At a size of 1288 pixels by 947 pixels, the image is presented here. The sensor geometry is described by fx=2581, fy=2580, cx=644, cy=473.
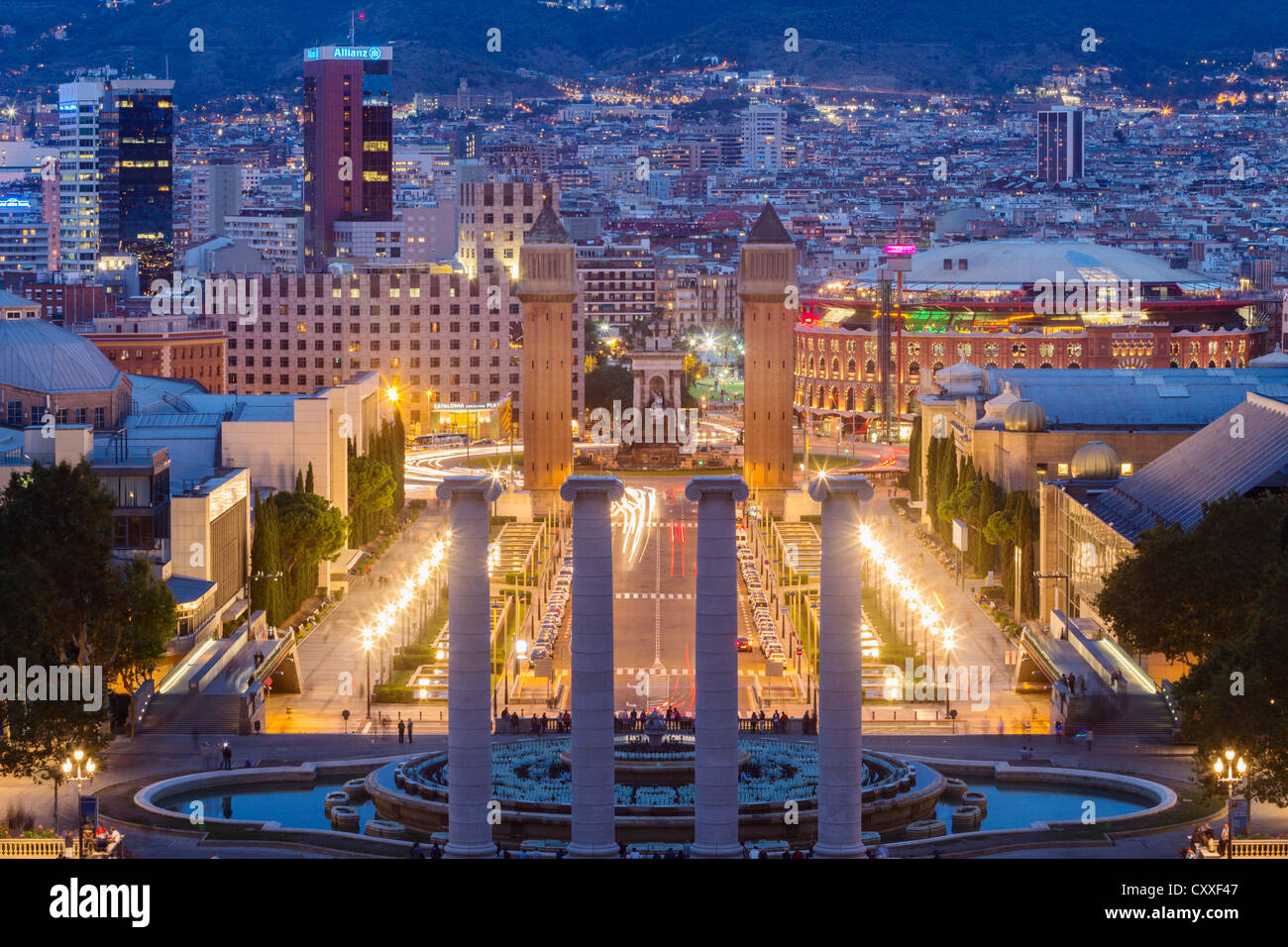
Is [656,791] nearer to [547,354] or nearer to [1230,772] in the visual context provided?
[1230,772]

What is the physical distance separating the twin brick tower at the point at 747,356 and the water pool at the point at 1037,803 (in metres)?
60.8

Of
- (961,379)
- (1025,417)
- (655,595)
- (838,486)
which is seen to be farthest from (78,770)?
(961,379)

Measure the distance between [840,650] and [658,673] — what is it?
29.8 m

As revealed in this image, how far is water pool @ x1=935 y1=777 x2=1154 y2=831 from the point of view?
4881cm

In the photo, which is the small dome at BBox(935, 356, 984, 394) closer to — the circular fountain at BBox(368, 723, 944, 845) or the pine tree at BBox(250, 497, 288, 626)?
the pine tree at BBox(250, 497, 288, 626)

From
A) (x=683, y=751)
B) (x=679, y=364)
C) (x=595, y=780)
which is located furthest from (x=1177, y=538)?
(x=679, y=364)

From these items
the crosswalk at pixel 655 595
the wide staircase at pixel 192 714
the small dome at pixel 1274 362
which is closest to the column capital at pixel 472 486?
the wide staircase at pixel 192 714

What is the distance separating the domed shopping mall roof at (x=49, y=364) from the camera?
90562mm

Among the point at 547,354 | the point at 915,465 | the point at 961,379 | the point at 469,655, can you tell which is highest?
the point at 547,354

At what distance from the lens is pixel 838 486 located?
1607 inches

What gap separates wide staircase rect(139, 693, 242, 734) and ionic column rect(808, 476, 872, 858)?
2074 cm

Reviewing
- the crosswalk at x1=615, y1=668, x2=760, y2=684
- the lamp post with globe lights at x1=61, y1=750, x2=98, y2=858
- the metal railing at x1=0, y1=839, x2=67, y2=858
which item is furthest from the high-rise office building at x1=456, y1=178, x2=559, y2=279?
the metal railing at x1=0, y1=839, x2=67, y2=858

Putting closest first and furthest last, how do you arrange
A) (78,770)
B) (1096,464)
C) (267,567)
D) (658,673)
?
(78,770) < (658,673) < (267,567) < (1096,464)
